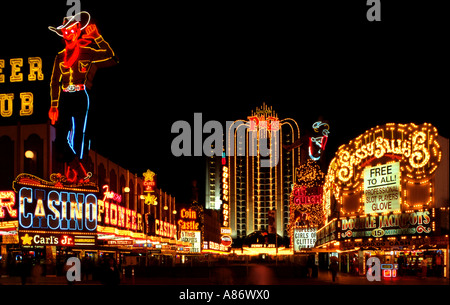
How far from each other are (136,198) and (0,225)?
80.3 feet

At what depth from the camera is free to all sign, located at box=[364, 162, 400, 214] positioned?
125ft

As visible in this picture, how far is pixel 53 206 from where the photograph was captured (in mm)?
40281

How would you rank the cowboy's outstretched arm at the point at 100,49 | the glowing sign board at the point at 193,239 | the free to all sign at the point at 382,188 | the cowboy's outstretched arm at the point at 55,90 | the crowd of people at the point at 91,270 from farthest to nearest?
the glowing sign board at the point at 193,239, the cowboy's outstretched arm at the point at 100,49, the cowboy's outstretched arm at the point at 55,90, the free to all sign at the point at 382,188, the crowd of people at the point at 91,270

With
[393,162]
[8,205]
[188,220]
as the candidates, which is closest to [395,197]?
[393,162]

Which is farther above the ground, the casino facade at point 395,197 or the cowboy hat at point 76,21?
the cowboy hat at point 76,21

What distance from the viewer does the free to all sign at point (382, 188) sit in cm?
3797

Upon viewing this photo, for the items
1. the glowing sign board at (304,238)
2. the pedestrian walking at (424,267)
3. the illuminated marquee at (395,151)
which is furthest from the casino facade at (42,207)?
the glowing sign board at (304,238)

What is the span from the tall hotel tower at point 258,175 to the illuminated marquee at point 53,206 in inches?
4191

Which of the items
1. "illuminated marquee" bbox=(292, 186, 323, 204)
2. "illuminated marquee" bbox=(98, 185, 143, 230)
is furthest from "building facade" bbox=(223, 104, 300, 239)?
"illuminated marquee" bbox=(98, 185, 143, 230)

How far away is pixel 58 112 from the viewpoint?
143 feet

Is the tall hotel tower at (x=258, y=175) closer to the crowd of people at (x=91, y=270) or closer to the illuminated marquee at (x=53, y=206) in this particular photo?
the illuminated marquee at (x=53, y=206)

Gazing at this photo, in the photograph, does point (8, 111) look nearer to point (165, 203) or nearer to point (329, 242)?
point (329, 242)

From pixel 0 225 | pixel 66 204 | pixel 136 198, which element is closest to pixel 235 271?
pixel 66 204

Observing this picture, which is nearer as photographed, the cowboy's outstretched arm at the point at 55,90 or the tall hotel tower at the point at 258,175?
the cowboy's outstretched arm at the point at 55,90
